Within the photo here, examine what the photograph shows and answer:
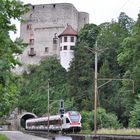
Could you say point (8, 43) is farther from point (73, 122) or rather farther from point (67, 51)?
point (67, 51)

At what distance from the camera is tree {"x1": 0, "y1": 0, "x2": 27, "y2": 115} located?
15.0 metres

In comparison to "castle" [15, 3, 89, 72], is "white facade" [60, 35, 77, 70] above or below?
below

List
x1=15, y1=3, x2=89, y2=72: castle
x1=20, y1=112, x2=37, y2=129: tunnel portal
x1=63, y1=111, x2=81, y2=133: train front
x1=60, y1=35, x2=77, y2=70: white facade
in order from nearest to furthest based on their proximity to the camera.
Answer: x1=63, y1=111, x2=81, y2=133: train front
x1=20, y1=112, x2=37, y2=129: tunnel portal
x1=60, y1=35, x2=77, y2=70: white facade
x1=15, y1=3, x2=89, y2=72: castle

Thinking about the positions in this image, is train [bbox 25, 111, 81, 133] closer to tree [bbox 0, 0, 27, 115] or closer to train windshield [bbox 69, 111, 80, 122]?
train windshield [bbox 69, 111, 80, 122]

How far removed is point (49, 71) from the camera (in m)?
126

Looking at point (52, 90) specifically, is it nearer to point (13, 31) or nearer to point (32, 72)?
point (32, 72)

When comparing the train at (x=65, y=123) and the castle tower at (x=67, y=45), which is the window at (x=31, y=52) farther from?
the train at (x=65, y=123)

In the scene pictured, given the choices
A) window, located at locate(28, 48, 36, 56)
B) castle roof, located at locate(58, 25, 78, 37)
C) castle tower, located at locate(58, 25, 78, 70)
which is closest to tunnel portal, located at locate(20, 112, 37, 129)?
castle tower, located at locate(58, 25, 78, 70)

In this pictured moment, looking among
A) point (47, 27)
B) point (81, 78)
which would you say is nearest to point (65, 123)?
point (81, 78)

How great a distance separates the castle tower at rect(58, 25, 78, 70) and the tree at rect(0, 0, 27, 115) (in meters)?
107

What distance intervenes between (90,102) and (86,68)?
1672 cm

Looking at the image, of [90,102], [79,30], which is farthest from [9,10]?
[79,30]

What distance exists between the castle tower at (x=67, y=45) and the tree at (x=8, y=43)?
107 metres

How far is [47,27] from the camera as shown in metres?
136
